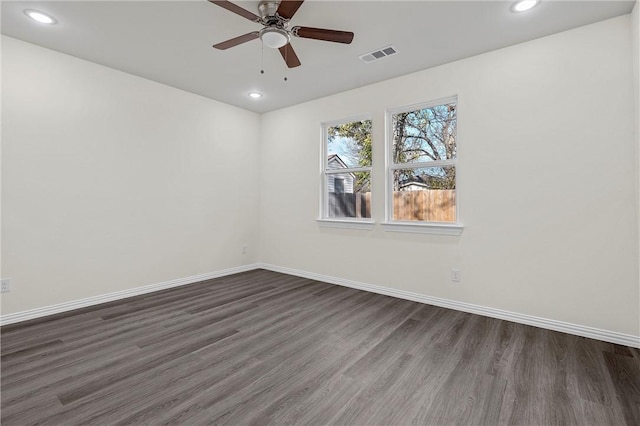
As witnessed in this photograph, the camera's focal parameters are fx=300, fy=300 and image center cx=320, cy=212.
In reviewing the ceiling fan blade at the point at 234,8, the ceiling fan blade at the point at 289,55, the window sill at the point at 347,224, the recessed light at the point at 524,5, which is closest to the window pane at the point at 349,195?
the window sill at the point at 347,224

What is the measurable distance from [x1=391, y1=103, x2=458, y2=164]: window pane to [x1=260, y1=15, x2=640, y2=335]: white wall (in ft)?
0.51

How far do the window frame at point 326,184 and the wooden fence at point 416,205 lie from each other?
15 centimetres

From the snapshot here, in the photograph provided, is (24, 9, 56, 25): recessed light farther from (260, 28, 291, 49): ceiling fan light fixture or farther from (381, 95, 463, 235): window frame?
A: (381, 95, 463, 235): window frame

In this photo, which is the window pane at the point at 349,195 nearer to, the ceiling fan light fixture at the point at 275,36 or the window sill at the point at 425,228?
the window sill at the point at 425,228

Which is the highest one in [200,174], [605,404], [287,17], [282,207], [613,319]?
[287,17]

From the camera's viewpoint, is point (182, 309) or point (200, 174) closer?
point (182, 309)

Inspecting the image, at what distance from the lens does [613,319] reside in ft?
8.40

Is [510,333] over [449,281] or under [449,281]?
under

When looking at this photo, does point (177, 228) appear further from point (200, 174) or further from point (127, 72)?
point (127, 72)

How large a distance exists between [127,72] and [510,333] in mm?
5034

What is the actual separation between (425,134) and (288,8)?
2188mm

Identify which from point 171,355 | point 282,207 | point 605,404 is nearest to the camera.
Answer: point 605,404

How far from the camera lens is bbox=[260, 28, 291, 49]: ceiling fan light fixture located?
7.80 ft

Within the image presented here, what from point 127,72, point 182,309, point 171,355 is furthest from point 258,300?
point 127,72
